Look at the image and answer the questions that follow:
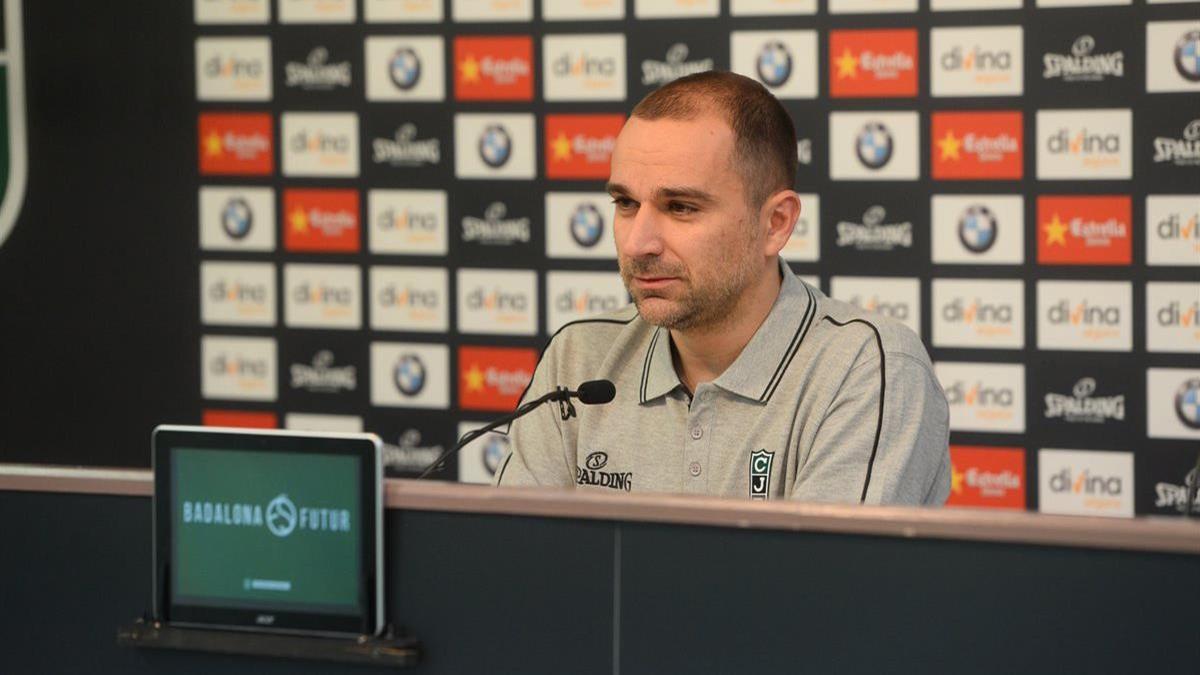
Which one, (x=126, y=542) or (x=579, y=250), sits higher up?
(x=579, y=250)

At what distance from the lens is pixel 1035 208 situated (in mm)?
3514

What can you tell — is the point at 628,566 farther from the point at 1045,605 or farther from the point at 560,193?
the point at 560,193

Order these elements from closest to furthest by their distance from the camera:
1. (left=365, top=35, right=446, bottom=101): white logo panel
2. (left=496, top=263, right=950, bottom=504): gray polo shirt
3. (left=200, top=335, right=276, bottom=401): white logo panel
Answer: (left=496, top=263, right=950, bottom=504): gray polo shirt → (left=365, top=35, right=446, bottom=101): white logo panel → (left=200, top=335, right=276, bottom=401): white logo panel

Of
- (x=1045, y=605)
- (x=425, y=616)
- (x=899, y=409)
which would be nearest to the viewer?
(x=1045, y=605)

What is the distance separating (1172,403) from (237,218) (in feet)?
8.02

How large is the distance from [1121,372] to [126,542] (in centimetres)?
262

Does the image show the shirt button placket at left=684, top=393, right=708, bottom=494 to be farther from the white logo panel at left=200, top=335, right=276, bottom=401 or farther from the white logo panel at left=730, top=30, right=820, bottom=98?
the white logo panel at left=200, top=335, right=276, bottom=401

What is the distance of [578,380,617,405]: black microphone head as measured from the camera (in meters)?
1.75

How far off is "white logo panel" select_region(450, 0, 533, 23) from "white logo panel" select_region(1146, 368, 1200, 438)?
176cm

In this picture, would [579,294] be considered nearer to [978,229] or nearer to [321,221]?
[321,221]

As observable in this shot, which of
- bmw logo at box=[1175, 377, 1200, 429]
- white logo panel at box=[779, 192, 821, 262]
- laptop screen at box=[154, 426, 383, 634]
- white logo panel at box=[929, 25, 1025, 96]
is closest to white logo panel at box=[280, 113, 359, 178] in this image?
white logo panel at box=[779, 192, 821, 262]

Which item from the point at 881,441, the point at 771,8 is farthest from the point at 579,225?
the point at 881,441

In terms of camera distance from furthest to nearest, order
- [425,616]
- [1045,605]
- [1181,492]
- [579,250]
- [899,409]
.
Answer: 1. [579,250]
2. [1181,492]
3. [899,409]
4. [425,616]
5. [1045,605]

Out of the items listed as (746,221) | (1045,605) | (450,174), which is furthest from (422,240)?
(1045,605)
